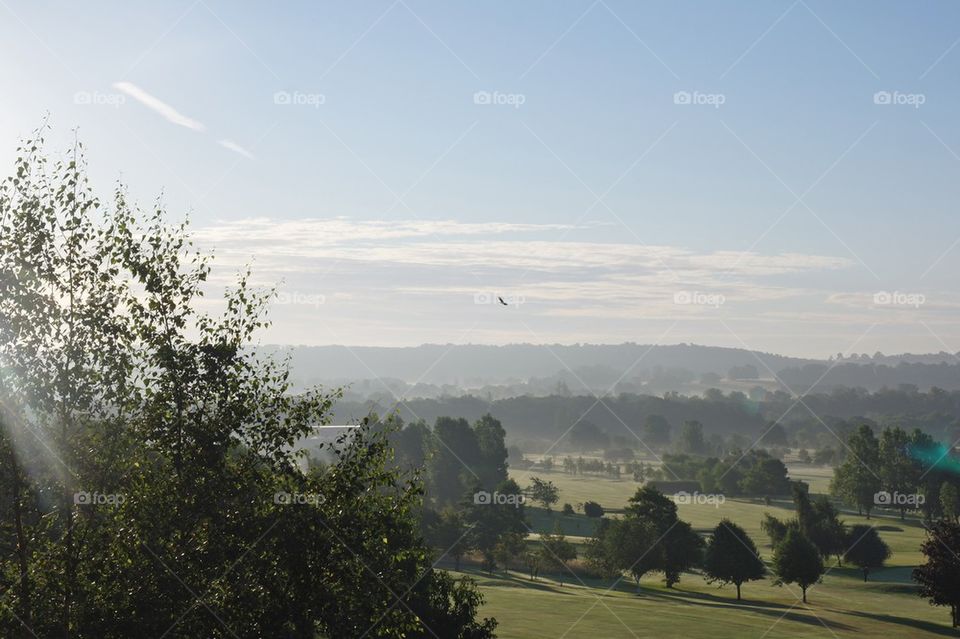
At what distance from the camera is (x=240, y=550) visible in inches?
776

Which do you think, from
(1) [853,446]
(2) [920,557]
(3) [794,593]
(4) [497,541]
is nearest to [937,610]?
(3) [794,593]

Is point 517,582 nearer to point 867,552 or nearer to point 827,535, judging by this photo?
point 867,552

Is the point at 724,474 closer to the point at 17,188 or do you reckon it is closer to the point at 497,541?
the point at 497,541

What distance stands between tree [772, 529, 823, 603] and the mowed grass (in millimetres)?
2023

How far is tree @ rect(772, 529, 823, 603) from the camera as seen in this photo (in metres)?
83.1

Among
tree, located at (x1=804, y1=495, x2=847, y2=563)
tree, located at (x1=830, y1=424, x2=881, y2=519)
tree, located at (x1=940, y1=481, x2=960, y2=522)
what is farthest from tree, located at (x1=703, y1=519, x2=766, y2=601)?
tree, located at (x1=830, y1=424, x2=881, y2=519)

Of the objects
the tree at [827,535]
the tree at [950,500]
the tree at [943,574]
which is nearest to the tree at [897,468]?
the tree at [950,500]

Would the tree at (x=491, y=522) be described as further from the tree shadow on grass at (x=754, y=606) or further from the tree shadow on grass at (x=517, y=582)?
the tree shadow on grass at (x=754, y=606)

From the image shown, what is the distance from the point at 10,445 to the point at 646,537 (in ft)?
262
